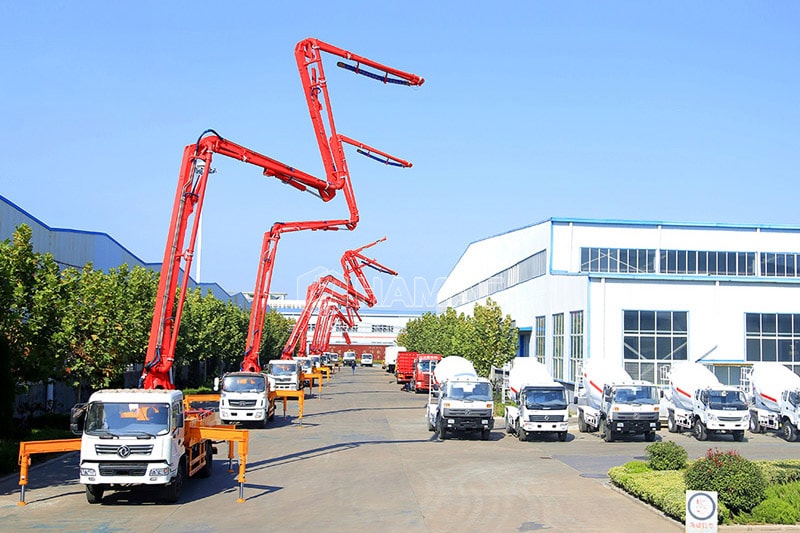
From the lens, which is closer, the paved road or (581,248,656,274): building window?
the paved road

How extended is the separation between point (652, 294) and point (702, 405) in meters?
14.3

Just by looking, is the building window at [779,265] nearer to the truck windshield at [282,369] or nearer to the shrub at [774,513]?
the truck windshield at [282,369]

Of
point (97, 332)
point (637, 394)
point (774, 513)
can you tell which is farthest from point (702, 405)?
point (97, 332)

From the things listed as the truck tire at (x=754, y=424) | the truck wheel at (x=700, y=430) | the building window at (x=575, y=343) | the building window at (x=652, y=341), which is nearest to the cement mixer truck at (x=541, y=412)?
the truck wheel at (x=700, y=430)

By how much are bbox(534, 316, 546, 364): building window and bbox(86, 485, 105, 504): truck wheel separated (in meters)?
43.9

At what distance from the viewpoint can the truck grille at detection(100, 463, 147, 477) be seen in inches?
725

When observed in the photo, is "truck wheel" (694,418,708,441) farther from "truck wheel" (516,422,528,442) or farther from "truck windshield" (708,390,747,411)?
"truck wheel" (516,422,528,442)

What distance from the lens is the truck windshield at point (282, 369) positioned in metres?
51.0

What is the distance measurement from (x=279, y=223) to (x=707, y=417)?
2148 centimetres

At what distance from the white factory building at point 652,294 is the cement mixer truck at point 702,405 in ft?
31.9

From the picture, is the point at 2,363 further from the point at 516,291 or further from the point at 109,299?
the point at 516,291

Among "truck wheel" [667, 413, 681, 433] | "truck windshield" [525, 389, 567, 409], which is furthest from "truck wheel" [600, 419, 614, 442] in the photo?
"truck wheel" [667, 413, 681, 433]

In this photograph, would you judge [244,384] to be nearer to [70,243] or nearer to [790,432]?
[70,243]

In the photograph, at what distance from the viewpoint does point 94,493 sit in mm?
19156
